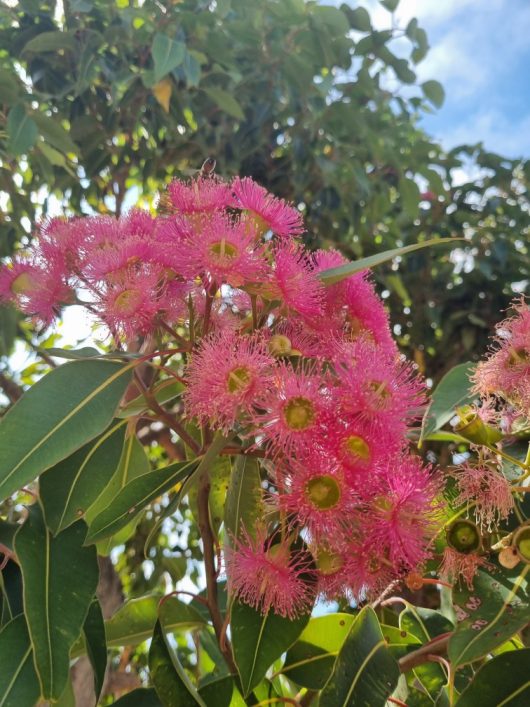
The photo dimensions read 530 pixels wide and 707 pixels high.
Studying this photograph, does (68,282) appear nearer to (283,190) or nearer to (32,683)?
(32,683)

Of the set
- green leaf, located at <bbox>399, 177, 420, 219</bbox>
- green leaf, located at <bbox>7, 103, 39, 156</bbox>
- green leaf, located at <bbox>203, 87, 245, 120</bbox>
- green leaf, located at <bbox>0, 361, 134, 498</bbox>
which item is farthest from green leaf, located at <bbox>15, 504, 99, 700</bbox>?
green leaf, located at <bbox>399, 177, 420, 219</bbox>

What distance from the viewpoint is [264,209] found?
2.69 ft

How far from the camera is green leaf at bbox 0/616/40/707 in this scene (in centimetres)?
75

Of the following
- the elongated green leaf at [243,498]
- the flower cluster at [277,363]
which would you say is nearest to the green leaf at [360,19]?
the flower cluster at [277,363]

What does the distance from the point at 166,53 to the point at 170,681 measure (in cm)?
146

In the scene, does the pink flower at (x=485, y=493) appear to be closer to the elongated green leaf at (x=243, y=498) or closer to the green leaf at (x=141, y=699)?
the elongated green leaf at (x=243, y=498)

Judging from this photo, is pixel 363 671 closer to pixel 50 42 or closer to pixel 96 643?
pixel 96 643

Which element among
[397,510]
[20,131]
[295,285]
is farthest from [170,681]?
[20,131]

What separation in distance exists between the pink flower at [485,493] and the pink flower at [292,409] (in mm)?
173

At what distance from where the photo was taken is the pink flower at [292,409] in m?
0.64

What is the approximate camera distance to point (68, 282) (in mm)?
830

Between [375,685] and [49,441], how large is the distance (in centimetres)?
39

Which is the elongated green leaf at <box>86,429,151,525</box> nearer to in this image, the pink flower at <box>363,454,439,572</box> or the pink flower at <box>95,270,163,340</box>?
the pink flower at <box>95,270,163,340</box>

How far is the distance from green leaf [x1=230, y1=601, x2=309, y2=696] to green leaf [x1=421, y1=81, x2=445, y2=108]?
216cm
